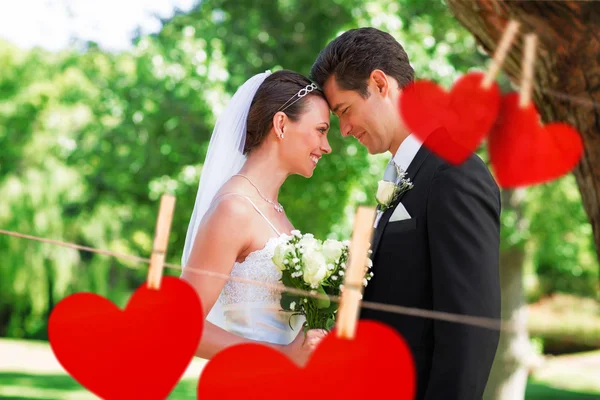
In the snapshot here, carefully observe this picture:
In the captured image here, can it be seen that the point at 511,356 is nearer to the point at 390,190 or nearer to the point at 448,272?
the point at 390,190

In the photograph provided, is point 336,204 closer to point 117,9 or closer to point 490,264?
point 117,9

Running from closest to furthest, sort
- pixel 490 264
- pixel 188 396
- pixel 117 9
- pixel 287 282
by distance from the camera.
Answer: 1. pixel 490 264
2. pixel 287 282
3. pixel 117 9
4. pixel 188 396

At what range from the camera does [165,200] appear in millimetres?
1520

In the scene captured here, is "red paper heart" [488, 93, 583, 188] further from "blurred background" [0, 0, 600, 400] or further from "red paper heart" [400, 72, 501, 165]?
"blurred background" [0, 0, 600, 400]

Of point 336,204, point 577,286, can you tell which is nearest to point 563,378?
point 577,286

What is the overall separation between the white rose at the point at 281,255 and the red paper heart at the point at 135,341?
3.05 ft

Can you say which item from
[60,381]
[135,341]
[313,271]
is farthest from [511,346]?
[135,341]

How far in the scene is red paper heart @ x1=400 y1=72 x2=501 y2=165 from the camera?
4.42 ft

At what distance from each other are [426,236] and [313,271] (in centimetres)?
38

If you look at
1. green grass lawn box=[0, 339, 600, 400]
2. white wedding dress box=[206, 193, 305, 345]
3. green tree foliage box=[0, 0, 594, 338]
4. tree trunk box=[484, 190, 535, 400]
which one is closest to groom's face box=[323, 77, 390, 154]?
white wedding dress box=[206, 193, 305, 345]

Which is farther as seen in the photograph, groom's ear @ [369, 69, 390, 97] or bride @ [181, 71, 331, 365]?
bride @ [181, 71, 331, 365]

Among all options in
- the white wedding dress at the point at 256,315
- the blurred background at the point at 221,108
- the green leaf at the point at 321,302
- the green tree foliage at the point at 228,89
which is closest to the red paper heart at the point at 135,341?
the green leaf at the point at 321,302

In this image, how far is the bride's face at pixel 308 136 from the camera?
Answer: 9.07 ft

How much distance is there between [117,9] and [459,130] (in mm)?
9606
